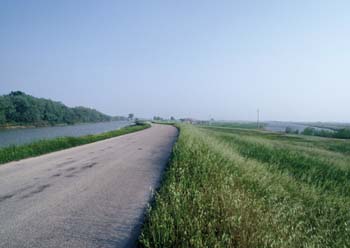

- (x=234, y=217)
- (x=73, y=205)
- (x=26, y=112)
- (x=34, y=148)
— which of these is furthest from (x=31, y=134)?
(x=234, y=217)

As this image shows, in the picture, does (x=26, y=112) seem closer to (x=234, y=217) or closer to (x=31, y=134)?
(x=31, y=134)

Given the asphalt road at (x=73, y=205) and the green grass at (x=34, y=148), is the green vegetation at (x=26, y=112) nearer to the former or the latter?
the green grass at (x=34, y=148)

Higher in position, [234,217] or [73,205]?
[234,217]

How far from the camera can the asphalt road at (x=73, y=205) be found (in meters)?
3.60

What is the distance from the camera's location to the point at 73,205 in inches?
198

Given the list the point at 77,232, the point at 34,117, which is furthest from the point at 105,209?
the point at 34,117

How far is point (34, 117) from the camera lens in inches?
3093

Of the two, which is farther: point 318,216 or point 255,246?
point 318,216

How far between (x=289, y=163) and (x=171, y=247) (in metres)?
11.8

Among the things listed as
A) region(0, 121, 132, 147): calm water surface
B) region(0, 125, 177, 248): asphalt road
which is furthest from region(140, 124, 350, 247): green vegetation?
region(0, 121, 132, 147): calm water surface

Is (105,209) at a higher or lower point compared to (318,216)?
higher

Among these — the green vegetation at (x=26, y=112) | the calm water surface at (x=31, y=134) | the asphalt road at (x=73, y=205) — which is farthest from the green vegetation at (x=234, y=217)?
the green vegetation at (x=26, y=112)

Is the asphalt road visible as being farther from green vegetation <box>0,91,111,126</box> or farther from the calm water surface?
green vegetation <box>0,91,111,126</box>

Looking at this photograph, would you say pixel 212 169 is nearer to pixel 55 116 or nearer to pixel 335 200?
pixel 335 200
